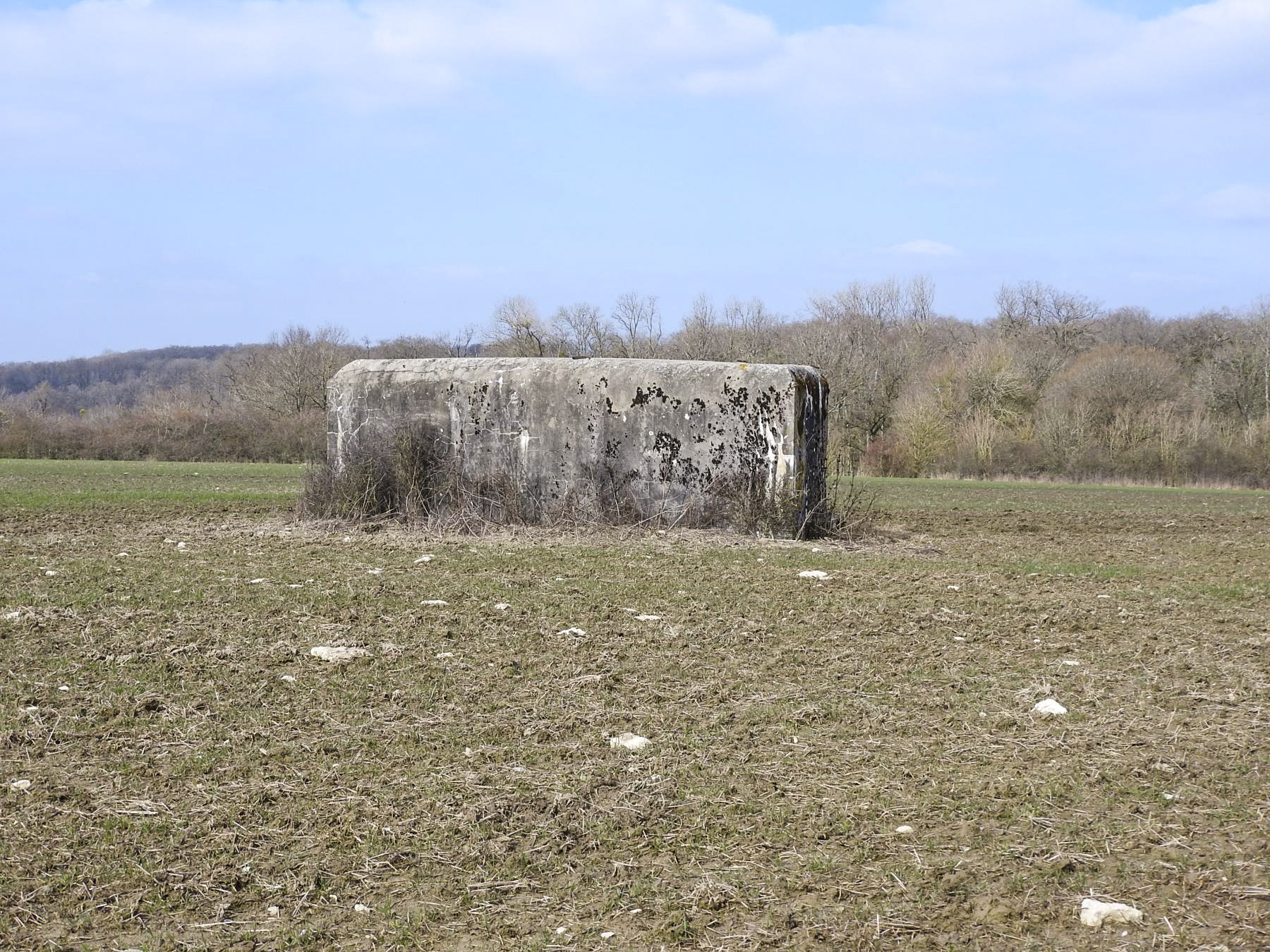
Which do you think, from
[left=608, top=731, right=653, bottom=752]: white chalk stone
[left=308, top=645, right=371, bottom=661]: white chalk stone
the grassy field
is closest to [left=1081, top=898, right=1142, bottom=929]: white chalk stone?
the grassy field

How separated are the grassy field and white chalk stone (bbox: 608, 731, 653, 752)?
48 mm

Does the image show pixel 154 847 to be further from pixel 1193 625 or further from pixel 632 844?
pixel 1193 625

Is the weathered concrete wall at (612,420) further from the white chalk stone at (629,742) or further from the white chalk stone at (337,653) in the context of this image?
the white chalk stone at (629,742)

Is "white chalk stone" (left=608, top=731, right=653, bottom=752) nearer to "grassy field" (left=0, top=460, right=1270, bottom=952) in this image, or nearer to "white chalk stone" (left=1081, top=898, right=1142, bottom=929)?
"grassy field" (left=0, top=460, right=1270, bottom=952)

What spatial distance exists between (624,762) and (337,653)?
248 centimetres

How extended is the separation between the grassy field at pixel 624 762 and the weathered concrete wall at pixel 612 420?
11.1 feet

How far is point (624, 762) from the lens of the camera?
478cm

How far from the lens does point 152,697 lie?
18.2 feet

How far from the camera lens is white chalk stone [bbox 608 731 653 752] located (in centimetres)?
497

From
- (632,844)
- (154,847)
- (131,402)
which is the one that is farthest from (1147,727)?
(131,402)

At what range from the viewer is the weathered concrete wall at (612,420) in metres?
13.0

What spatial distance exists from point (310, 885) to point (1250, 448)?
38.4 meters

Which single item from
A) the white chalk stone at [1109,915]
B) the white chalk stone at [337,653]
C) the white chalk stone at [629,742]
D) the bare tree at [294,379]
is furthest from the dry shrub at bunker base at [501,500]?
the bare tree at [294,379]

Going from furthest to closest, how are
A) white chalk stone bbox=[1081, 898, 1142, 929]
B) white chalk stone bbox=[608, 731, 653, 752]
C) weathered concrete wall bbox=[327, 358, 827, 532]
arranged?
weathered concrete wall bbox=[327, 358, 827, 532] < white chalk stone bbox=[608, 731, 653, 752] < white chalk stone bbox=[1081, 898, 1142, 929]
